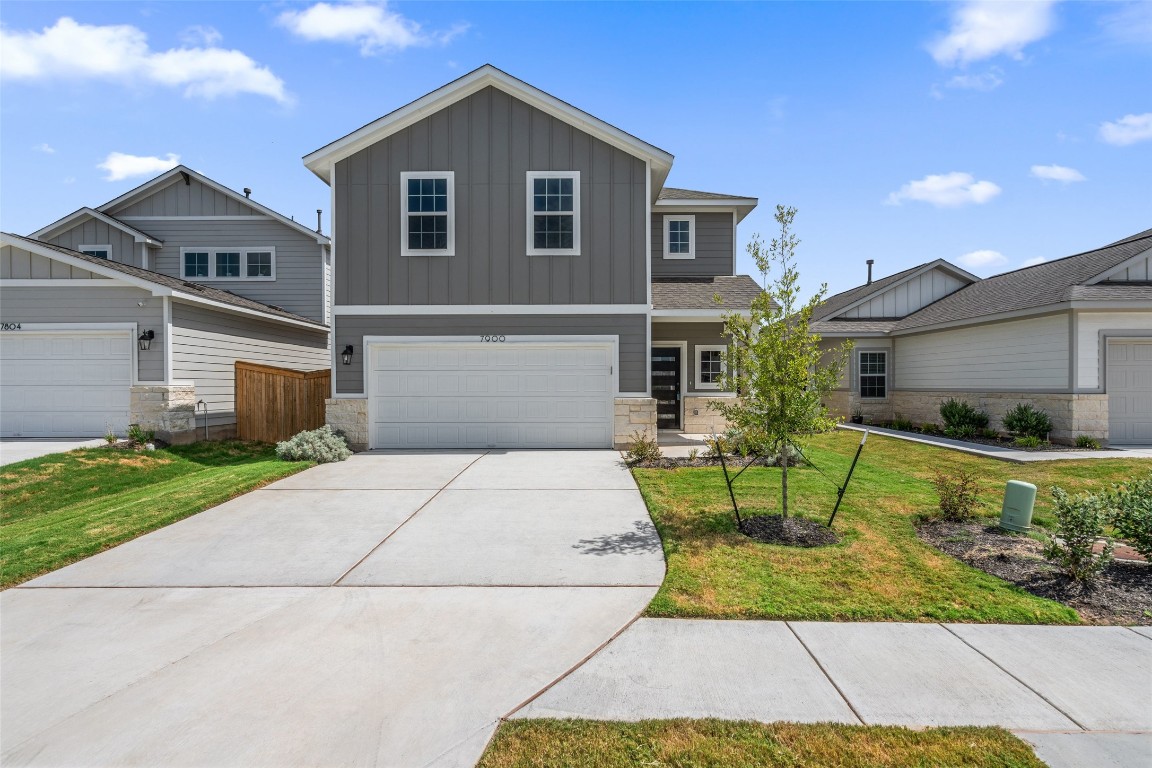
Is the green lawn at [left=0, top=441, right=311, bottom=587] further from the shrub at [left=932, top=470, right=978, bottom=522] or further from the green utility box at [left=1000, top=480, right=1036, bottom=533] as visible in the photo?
the green utility box at [left=1000, top=480, right=1036, bottom=533]

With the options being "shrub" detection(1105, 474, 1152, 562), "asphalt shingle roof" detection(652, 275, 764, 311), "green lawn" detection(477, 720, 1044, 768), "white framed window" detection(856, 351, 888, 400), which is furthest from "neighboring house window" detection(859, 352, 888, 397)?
"green lawn" detection(477, 720, 1044, 768)

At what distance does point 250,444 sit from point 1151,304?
68.6ft

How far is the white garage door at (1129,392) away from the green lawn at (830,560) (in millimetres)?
4585

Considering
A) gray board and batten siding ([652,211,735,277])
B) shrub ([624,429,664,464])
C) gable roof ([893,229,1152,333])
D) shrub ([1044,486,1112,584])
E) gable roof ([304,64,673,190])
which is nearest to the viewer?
shrub ([1044,486,1112,584])

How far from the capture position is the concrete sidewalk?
2988 mm

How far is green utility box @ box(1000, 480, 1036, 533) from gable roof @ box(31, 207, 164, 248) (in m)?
22.4

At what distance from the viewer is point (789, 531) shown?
19.7 ft

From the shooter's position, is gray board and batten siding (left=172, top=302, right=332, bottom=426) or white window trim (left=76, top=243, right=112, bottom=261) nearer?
gray board and batten siding (left=172, top=302, right=332, bottom=426)

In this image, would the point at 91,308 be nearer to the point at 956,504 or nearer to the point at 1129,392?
the point at 956,504

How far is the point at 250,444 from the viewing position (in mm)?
13477

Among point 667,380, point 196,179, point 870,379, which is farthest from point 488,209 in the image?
point 870,379

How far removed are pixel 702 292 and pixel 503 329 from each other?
222 inches

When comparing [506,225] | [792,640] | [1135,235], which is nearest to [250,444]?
[506,225]

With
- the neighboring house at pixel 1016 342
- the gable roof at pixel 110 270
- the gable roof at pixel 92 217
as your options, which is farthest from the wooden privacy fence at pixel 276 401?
the neighboring house at pixel 1016 342
